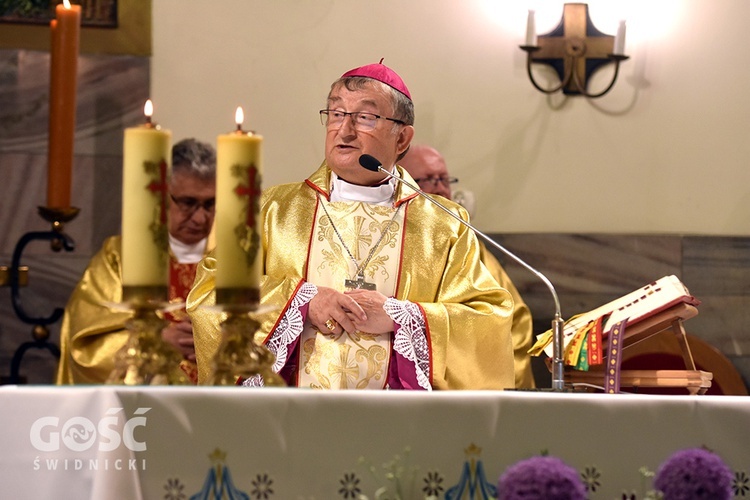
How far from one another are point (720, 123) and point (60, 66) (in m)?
3.54

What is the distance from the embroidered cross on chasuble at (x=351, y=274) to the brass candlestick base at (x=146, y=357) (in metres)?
1.61

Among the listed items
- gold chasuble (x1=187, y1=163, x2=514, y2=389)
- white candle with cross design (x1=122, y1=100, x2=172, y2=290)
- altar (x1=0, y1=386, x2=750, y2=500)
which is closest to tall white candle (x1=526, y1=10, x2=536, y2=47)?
gold chasuble (x1=187, y1=163, x2=514, y2=389)

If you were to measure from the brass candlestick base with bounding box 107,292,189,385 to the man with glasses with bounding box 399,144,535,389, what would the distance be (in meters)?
3.20

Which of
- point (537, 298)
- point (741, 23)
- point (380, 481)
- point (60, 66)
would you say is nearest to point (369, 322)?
point (60, 66)

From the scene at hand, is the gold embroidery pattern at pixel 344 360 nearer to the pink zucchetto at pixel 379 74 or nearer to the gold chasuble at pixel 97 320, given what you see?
the pink zucchetto at pixel 379 74

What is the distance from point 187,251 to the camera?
5.02 metres

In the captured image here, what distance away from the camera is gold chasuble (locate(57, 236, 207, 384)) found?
4676mm

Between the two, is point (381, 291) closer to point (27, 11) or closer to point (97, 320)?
→ point (97, 320)

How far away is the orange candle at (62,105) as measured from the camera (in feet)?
9.14

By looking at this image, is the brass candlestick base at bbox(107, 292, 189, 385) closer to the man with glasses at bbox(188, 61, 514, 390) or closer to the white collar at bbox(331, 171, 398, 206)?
the man with glasses at bbox(188, 61, 514, 390)

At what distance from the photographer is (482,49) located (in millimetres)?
5848

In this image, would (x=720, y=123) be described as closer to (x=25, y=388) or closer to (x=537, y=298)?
(x=537, y=298)

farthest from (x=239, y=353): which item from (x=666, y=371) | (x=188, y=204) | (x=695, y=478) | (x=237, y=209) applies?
(x=188, y=204)

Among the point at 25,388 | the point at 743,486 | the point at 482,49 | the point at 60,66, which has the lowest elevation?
the point at 743,486
